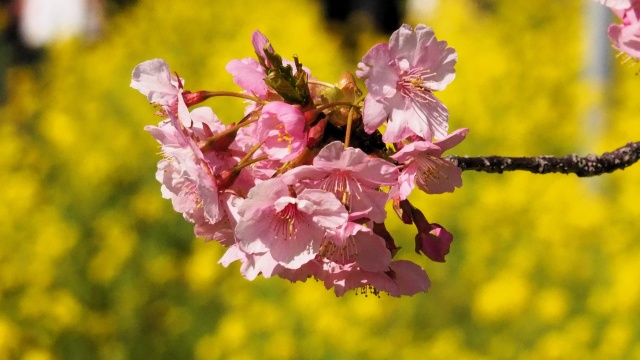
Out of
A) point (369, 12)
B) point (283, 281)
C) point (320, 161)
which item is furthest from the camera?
point (369, 12)

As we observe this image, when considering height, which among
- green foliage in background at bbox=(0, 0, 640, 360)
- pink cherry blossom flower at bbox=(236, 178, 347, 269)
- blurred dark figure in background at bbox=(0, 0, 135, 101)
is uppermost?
blurred dark figure in background at bbox=(0, 0, 135, 101)

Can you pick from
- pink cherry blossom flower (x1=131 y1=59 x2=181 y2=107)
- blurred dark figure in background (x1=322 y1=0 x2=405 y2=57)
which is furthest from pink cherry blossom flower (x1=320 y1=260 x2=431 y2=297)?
blurred dark figure in background (x1=322 y1=0 x2=405 y2=57)

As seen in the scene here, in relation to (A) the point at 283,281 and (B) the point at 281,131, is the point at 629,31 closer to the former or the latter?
(B) the point at 281,131

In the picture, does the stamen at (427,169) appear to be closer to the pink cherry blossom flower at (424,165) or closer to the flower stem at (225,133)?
the pink cherry blossom flower at (424,165)

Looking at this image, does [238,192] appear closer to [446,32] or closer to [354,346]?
[354,346]

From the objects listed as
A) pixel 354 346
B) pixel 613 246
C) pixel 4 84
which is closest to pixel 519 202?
pixel 613 246

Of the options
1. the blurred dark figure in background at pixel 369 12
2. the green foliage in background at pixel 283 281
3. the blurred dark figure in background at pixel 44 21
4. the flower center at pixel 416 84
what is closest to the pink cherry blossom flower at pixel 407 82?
the flower center at pixel 416 84

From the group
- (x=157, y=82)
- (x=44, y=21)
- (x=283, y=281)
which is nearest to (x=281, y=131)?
(x=157, y=82)

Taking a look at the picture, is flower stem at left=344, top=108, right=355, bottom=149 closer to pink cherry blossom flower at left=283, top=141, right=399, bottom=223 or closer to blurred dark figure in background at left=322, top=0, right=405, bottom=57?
pink cherry blossom flower at left=283, top=141, right=399, bottom=223
